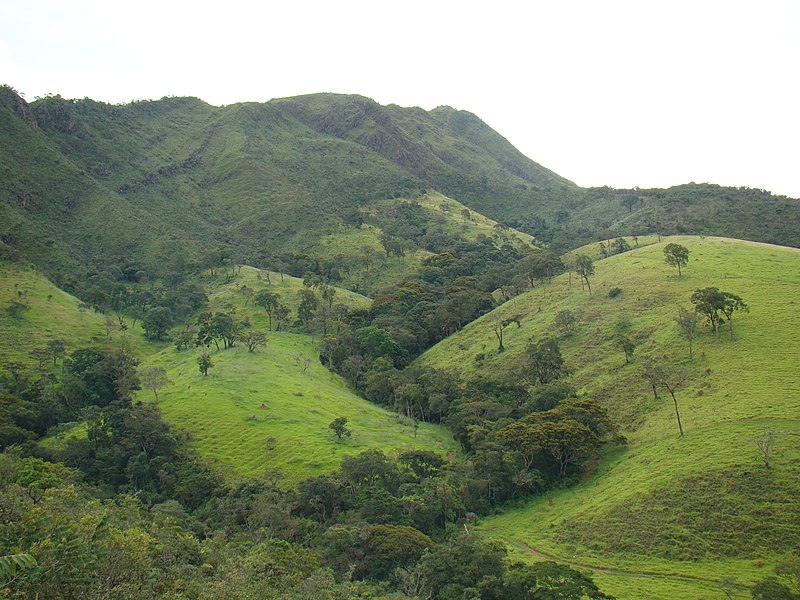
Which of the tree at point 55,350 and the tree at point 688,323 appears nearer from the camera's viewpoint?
the tree at point 688,323

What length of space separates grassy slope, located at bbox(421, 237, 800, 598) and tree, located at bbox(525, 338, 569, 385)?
98.8 inches

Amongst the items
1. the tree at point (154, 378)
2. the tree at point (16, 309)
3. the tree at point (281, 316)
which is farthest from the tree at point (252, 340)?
the tree at point (16, 309)

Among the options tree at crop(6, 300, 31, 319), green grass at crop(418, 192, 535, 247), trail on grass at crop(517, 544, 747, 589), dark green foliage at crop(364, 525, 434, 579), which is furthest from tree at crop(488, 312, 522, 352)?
tree at crop(6, 300, 31, 319)

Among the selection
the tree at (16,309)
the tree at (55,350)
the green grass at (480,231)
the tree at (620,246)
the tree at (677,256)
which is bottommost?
the tree at (55,350)

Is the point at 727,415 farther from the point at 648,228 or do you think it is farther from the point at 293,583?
the point at 648,228

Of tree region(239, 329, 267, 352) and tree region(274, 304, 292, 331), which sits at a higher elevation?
tree region(274, 304, 292, 331)

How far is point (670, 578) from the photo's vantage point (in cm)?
3691

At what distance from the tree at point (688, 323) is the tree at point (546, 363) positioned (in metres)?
14.9

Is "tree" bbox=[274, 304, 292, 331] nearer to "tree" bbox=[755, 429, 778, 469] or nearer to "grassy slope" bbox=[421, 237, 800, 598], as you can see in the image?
"grassy slope" bbox=[421, 237, 800, 598]

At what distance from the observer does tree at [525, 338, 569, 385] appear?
7219 cm

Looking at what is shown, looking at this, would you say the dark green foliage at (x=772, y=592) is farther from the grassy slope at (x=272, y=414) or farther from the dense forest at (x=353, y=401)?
the grassy slope at (x=272, y=414)

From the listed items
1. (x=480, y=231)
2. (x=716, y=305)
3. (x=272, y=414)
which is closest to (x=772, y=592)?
(x=716, y=305)

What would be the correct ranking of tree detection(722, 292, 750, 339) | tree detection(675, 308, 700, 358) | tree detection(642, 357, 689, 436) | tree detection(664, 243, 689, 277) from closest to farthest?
tree detection(642, 357, 689, 436), tree detection(722, 292, 750, 339), tree detection(675, 308, 700, 358), tree detection(664, 243, 689, 277)

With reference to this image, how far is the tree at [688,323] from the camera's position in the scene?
65.1 metres
